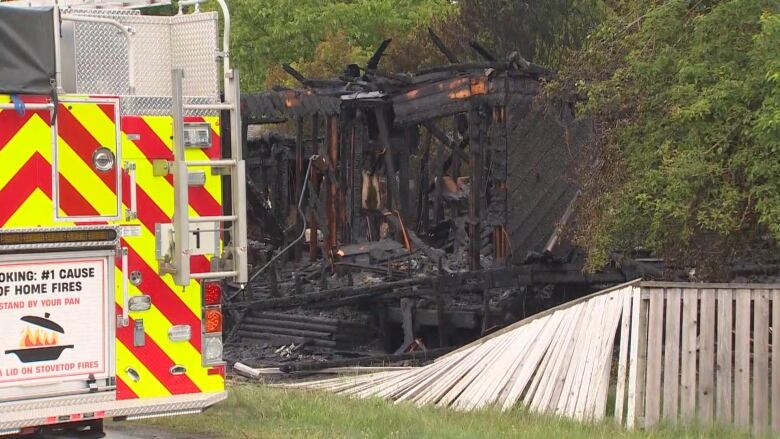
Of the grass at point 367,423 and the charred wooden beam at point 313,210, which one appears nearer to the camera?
the grass at point 367,423

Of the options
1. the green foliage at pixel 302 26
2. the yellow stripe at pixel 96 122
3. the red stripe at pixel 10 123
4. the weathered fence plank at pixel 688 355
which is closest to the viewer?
the red stripe at pixel 10 123

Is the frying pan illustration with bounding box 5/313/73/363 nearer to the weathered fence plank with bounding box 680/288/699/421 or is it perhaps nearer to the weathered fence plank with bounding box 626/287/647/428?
the weathered fence plank with bounding box 626/287/647/428

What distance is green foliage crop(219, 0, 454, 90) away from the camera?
1439 inches

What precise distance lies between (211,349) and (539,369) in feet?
10.8

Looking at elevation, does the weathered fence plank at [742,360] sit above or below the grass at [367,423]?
above

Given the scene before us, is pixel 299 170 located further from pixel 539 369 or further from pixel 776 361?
pixel 776 361

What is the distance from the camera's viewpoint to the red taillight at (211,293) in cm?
766

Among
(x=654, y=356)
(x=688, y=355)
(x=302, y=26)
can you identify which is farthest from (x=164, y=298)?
(x=302, y=26)

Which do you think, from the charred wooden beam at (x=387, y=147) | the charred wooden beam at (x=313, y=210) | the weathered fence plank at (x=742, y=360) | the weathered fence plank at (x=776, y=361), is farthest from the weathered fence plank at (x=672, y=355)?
the charred wooden beam at (x=313, y=210)

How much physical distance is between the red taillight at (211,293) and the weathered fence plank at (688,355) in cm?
383

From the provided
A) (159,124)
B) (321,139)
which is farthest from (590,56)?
(321,139)

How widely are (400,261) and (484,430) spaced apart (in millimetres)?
10570

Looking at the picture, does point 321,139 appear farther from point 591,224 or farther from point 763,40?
point 763,40

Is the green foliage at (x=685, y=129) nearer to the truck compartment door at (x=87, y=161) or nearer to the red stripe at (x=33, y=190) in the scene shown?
the truck compartment door at (x=87, y=161)
